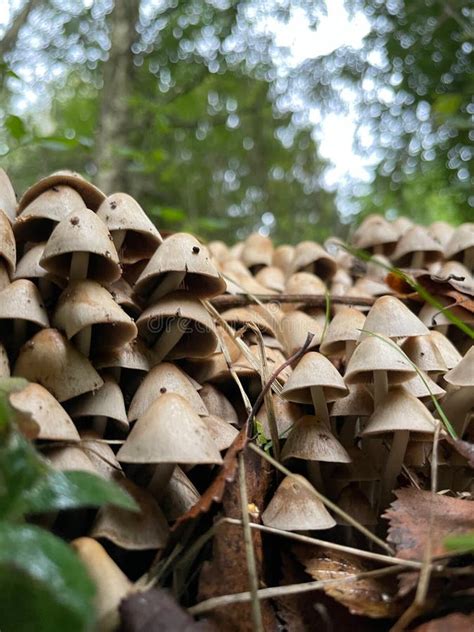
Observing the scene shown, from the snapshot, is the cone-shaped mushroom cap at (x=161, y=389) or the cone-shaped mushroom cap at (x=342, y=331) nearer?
the cone-shaped mushroom cap at (x=161, y=389)

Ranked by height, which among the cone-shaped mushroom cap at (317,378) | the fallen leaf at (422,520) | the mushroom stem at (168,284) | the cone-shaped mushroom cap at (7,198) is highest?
the cone-shaped mushroom cap at (7,198)

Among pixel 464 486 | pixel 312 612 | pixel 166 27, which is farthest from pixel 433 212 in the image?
pixel 312 612

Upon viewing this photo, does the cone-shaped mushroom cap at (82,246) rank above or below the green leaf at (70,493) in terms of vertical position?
above

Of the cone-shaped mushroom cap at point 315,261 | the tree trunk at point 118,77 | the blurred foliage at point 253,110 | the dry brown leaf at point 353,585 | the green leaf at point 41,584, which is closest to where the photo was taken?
the green leaf at point 41,584

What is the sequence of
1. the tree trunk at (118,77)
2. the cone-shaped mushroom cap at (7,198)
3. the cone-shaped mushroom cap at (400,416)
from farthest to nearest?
the tree trunk at (118,77)
the cone-shaped mushroom cap at (7,198)
the cone-shaped mushroom cap at (400,416)

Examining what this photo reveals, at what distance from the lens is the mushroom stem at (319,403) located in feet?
4.97

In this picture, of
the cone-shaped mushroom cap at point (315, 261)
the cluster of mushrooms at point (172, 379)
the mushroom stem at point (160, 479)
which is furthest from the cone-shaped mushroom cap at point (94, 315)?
the cone-shaped mushroom cap at point (315, 261)

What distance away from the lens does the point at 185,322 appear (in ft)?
5.22

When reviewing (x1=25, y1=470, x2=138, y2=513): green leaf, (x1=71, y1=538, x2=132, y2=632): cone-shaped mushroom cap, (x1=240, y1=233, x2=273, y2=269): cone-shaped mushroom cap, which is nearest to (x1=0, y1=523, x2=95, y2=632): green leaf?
(x1=25, y1=470, x2=138, y2=513): green leaf

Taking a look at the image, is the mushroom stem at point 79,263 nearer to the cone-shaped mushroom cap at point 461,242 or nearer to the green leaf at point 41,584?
the green leaf at point 41,584

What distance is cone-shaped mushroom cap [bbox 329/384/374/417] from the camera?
1.54 m

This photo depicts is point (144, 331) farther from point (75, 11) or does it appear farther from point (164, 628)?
point (75, 11)

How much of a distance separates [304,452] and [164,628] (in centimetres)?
56

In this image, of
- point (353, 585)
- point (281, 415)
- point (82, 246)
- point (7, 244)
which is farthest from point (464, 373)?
point (7, 244)
